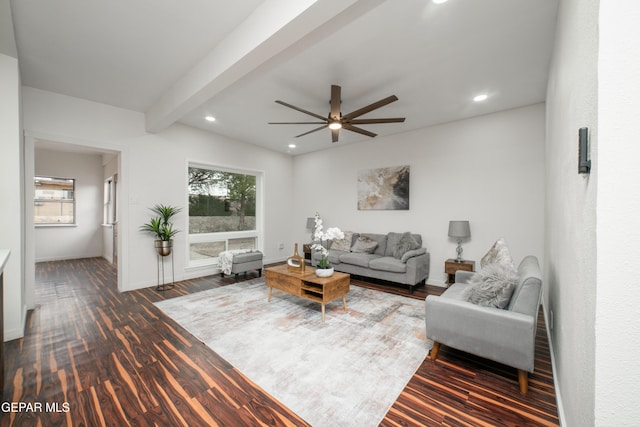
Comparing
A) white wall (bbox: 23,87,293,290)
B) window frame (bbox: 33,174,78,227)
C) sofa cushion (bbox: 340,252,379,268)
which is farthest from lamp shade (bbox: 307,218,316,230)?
window frame (bbox: 33,174,78,227)

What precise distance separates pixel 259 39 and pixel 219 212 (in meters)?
4.33

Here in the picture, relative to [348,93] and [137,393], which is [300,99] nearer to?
[348,93]

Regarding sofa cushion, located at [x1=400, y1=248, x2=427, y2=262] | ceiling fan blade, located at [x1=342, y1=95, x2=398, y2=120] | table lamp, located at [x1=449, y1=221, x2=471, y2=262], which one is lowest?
sofa cushion, located at [x1=400, y1=248, x2=427, y2=262]

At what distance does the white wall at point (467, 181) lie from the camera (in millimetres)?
3859

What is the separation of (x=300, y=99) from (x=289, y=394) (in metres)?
3.48

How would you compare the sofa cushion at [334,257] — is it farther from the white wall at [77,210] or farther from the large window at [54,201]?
the large window at [54,201]

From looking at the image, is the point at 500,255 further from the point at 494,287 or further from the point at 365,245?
the point at 365,245

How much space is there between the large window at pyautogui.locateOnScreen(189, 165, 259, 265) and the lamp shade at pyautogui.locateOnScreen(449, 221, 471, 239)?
441cm

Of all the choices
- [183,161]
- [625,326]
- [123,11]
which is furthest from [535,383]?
[183,161]

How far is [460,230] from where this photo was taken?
13.6ft

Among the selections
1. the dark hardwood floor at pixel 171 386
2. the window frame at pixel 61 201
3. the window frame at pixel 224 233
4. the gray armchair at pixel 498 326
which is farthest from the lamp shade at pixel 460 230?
the window frame at pixel 61 201

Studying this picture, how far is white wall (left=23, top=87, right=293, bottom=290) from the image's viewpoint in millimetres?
3572

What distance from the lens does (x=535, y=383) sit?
78.7 inches

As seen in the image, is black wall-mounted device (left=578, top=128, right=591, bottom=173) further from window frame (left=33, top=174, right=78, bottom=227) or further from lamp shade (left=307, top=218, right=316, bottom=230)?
window frame (left=33, top=174, right=78, bottom=227)
